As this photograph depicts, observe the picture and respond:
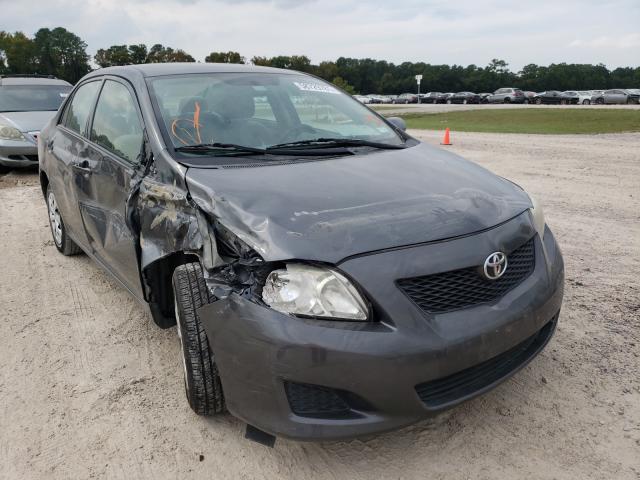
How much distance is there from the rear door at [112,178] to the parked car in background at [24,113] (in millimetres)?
6011

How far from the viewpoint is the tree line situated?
2985 inches

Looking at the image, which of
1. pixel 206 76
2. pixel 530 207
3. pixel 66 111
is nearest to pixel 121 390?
pixel 206 76

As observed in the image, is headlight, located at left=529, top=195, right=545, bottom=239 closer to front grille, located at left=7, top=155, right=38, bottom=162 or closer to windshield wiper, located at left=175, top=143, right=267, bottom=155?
windshield wiper, located at left=175, top=143, right=267, bottom=155

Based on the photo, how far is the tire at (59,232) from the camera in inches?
185

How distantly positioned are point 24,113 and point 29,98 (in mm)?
758

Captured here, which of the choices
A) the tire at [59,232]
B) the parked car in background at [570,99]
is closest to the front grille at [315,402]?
the tire at [59,232]

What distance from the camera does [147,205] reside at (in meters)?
2.70

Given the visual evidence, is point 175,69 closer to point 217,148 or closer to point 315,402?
point 217,148

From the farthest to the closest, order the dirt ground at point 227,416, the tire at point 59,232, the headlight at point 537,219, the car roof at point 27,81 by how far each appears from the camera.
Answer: the car roof at point 27,81 → the tire at point 59,232 → the headlight at point 537,219 → the dirt ground at point 227,416

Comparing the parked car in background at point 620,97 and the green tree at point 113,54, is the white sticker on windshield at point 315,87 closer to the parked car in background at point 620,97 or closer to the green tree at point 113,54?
the parked car in background at point 620,97

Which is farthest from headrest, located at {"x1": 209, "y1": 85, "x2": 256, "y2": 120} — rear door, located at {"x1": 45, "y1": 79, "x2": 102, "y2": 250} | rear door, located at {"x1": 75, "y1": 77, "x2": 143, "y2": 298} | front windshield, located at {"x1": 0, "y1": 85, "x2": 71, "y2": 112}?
front windshield, located at {"x1": 0, "y1": 85, "x2": 71, "y2": 112}

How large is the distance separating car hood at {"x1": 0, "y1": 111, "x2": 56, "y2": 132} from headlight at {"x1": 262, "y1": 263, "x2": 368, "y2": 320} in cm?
823

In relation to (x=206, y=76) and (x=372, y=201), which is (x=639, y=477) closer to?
(x=372, y=201)

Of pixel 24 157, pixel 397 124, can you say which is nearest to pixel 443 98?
pixel 24 157
